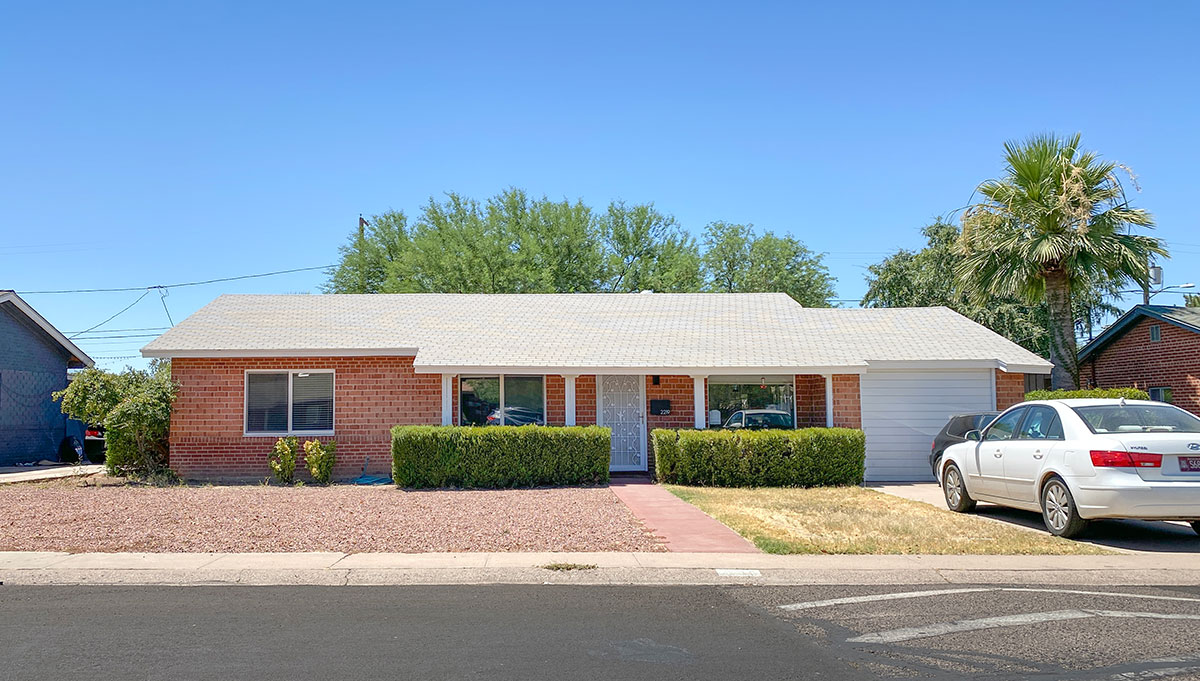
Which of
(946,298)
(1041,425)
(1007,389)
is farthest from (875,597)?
(946,298)

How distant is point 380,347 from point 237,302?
5.87 m

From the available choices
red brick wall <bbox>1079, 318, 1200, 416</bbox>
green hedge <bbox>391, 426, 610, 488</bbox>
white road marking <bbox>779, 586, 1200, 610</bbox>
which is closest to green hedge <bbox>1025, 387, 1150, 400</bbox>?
red brick wall <bbox>1079, 318, 1200, 416</bbox>

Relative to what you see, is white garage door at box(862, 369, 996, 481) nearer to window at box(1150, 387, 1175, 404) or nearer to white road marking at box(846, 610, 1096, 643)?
window at box(1150, 387, 1175, 404)

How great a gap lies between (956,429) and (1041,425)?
6.08 meters

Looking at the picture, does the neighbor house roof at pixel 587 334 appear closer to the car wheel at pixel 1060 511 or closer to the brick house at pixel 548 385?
the brick house at pixel 548 385

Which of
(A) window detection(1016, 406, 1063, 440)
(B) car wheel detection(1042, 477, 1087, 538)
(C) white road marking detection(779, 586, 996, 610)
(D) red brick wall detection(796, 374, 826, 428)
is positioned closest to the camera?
(C) white road marking detection(779, 586, 996, 610)

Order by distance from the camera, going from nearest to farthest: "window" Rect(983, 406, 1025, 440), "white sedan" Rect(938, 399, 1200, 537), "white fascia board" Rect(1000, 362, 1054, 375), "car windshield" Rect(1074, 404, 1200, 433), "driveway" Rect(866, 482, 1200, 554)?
"white sedan" Rect(938, 399, 1200, 537), "car windshield" Rect(1074, 404, 1200, 433), "driveway" Rect(866, 482, 1200, 554), "window" Rect(983, 406, 1025, 440), "white fascia board" Rect(1000, 362, 1054, 375)

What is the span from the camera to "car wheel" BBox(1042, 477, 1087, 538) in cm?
976

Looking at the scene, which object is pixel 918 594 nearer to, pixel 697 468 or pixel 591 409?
pixel 697 468

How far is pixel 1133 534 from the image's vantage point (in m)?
10.7

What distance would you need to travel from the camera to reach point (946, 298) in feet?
111

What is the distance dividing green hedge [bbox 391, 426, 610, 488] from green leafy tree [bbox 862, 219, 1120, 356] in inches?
765

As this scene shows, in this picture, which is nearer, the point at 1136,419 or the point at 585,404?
the point at 1136,419

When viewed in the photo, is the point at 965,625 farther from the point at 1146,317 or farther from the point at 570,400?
the point at 1146,317
